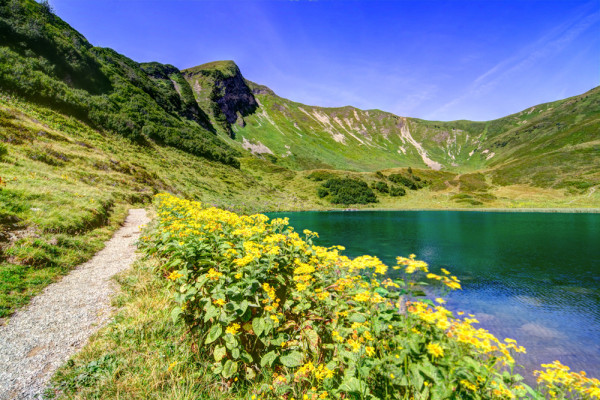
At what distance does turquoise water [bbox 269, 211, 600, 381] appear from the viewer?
10.7 meters

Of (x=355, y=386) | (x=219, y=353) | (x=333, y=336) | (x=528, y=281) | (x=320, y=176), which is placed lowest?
(x=528, y=281)

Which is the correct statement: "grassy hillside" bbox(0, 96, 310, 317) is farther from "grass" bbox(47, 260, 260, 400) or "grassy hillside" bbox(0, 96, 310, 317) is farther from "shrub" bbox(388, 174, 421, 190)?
"shrub" bbox(388, 174, 421, 190)

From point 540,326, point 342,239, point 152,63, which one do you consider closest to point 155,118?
point 342,239

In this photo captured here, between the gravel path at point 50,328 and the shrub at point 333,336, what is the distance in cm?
218

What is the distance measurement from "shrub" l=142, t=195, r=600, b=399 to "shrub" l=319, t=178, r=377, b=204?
101165 mm

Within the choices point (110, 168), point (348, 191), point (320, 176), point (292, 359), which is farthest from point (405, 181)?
point (292, 359)

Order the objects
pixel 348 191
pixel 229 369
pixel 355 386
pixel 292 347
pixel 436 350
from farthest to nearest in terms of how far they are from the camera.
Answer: pixel 348 191 < pixel 292 347 < pixel 229 369 < pixel 355 386 < pixel 436 350

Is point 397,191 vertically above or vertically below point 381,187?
below

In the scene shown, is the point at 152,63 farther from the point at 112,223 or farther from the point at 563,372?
the point at 563,372

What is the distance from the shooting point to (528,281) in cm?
1817

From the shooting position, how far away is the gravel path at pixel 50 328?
4148 millimetres

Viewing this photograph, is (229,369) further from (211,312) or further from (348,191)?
(348,191)

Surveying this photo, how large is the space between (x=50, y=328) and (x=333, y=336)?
645 centimetres

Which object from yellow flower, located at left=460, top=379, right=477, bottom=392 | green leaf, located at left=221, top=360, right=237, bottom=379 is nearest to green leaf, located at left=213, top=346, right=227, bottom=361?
green leaf, located at left=221, top=360, right=237, bottom=379
